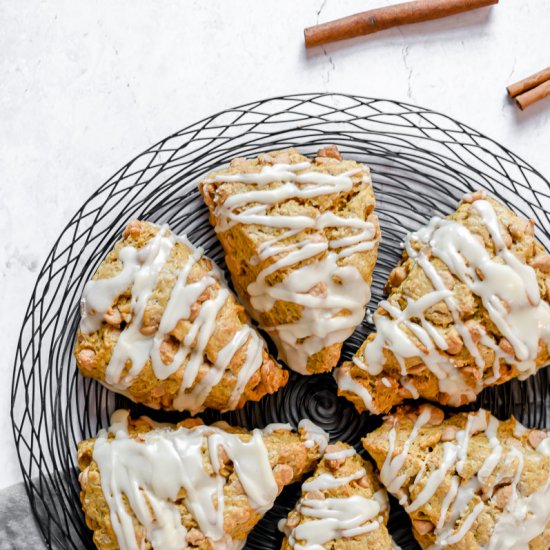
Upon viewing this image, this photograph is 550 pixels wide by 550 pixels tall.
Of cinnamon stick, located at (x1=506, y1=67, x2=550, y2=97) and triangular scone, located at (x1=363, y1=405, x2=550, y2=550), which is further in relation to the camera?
cinnamon stick, located at (x1=506, y1=67, x2=550, y2=97)

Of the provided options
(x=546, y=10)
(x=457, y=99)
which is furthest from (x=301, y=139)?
(x=546, y=10)

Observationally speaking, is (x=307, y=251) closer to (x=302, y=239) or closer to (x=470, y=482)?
(x=302, y=239)

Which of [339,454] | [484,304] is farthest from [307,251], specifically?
[339,454]

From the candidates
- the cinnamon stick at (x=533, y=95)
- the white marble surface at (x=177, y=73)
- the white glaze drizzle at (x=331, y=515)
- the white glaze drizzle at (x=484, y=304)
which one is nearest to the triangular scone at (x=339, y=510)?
the white glaze drizzle at (x=331, y=515)

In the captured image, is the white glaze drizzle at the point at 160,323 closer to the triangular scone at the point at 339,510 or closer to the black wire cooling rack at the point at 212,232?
the black wire cooling rack at the point at 212,232

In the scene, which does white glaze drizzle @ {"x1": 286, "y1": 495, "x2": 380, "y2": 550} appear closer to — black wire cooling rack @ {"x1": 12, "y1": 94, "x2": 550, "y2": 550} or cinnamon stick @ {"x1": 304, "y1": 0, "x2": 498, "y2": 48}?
black wire cooling rack @ {"x1": 12, "y1": 94, "x2": 550, "y2": 550}

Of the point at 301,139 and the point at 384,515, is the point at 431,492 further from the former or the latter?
the point at 301,139

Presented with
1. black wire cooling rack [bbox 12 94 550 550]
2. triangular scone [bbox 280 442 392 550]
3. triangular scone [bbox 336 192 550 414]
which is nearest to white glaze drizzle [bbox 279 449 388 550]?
triangular scone [bbox 280 442 392 550]
